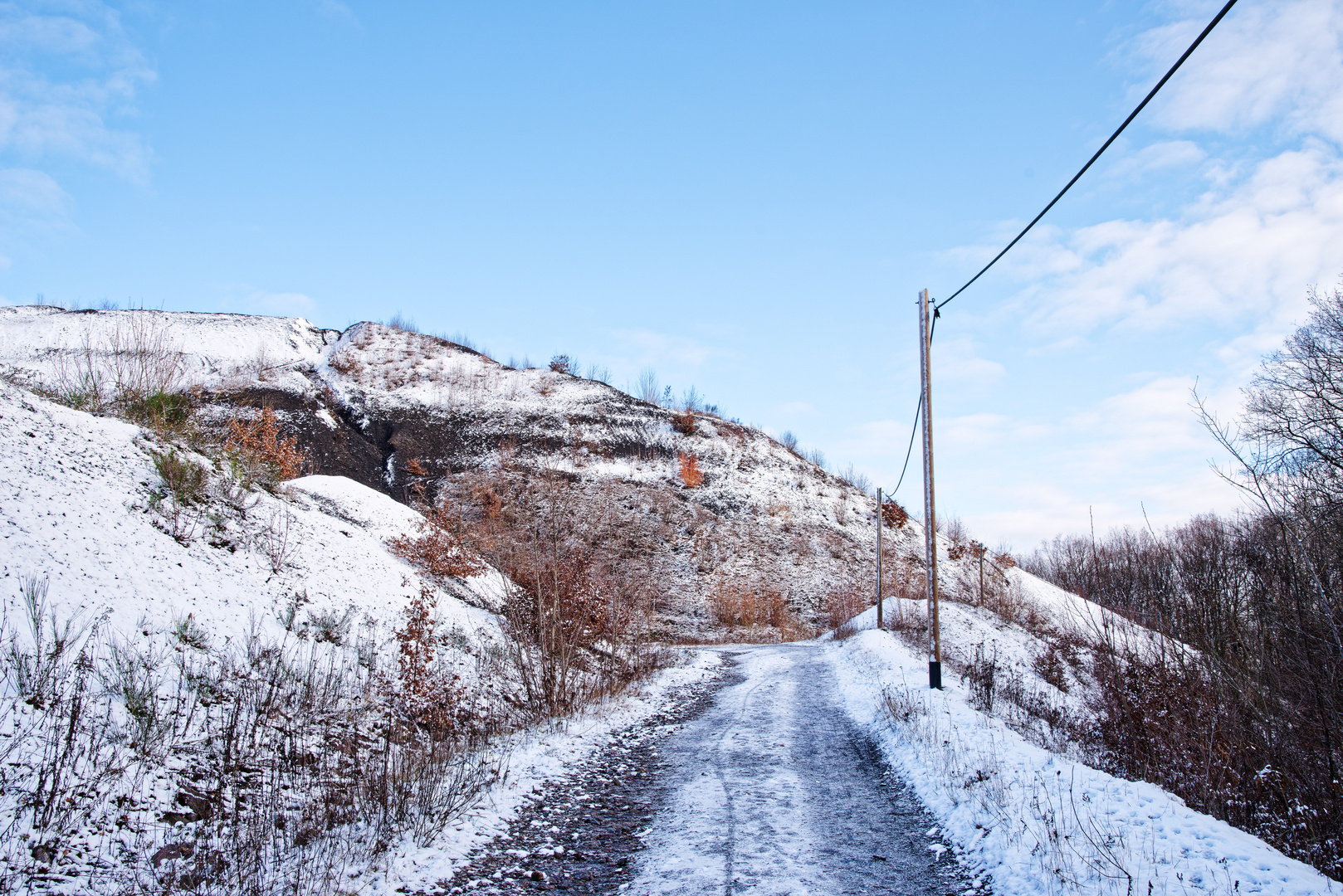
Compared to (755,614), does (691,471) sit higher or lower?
higher

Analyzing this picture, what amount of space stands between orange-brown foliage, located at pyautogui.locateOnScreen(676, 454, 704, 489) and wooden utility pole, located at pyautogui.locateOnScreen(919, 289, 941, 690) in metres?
32.0

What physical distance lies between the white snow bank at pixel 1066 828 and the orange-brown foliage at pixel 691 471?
36.4 metres

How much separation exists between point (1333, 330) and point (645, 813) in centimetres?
2257

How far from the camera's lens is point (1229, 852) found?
13.8 ft

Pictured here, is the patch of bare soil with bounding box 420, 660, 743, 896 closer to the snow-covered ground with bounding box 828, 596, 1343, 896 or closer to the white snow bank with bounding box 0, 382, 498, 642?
the snow-covered ground with bounding box 828, 596, 1343, 896

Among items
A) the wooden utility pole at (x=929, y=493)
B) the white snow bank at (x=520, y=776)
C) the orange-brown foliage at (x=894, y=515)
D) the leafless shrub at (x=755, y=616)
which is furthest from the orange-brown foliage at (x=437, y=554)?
the orange-brown foliage at (x=894, y=515)

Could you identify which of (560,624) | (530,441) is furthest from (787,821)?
(530,441)

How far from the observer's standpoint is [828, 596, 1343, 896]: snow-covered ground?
4.07 m

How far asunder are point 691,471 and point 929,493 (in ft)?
109

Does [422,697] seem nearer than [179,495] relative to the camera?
Yes

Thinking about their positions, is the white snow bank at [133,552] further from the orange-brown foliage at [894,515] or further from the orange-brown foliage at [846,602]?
the orange-brown foliage at [894,515]

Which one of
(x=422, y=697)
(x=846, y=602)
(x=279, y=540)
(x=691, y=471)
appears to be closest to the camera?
(x=422, y=697)

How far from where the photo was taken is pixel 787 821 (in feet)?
20.5

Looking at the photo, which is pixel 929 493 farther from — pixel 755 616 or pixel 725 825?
pixel 755 616
